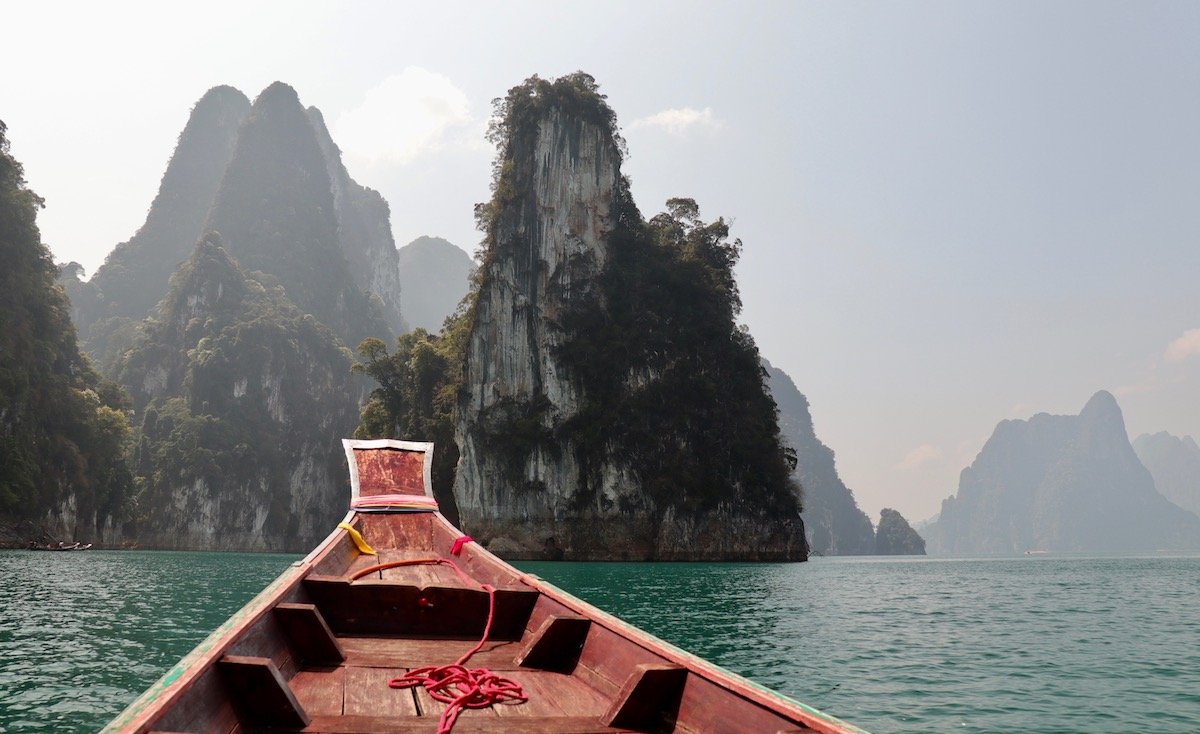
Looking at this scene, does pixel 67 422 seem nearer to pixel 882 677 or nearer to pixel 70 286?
pixel 882 677

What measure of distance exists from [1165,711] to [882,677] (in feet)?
10.9

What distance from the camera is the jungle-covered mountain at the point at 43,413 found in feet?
161

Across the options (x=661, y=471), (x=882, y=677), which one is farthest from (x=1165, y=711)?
(x=661, y=471)

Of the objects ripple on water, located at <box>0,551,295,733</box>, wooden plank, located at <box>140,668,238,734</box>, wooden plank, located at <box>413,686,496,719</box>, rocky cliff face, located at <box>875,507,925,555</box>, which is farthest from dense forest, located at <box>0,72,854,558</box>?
rocky cliff face, located at <box>875,507,925,555</box>

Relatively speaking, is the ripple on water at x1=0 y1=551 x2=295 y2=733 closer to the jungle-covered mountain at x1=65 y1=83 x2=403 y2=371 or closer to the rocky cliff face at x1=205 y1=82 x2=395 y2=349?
the jungle-covered mountain at x1=65 y1=83 x2=403 y2=371

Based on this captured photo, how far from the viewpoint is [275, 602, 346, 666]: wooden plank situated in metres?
4.80

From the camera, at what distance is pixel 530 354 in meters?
57.5

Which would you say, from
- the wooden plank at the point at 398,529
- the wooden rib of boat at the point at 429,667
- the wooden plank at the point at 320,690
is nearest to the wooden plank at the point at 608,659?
the wooden rib of boat at the point at 429,667

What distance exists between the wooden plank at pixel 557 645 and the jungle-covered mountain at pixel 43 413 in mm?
54816

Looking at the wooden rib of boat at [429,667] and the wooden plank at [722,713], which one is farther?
the wooden rib of boat at [429,667]

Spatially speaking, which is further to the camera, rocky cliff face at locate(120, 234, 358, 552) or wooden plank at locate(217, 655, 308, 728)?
rocky cliff face at locate(120, 234, 358, 552)

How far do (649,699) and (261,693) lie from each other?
1.82 meters

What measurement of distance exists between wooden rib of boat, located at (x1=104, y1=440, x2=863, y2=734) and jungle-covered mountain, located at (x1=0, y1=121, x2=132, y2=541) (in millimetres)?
53284

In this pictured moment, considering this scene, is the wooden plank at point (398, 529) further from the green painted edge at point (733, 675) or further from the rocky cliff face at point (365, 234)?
the rocky cliff face at point (365, 234)
